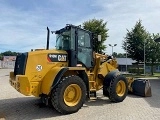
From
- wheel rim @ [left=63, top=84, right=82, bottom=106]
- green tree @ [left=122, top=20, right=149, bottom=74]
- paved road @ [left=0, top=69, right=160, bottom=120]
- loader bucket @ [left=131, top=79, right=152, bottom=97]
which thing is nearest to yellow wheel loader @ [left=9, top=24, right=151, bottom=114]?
wheel rim @ [left=63, top=84, right=82, bottom=106]

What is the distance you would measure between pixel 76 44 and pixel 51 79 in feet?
6.45

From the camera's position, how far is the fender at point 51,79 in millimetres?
8172

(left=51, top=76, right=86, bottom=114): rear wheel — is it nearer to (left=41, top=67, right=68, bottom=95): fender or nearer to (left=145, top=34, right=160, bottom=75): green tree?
(left=41, top=67, right=68, bottom=95): fender

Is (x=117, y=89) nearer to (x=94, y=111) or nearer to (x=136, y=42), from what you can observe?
(x=94, y=111)

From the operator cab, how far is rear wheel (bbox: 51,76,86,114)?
90 cm

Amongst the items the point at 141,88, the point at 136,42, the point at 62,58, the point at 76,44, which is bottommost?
the point at 141,88

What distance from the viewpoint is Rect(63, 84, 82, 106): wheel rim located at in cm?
861

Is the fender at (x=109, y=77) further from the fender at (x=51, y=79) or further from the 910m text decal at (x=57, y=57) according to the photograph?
the fender at (x=51, y=79)

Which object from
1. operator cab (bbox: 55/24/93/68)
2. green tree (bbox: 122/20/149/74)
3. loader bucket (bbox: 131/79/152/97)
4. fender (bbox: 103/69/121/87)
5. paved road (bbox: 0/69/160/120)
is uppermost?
green tree (bbox: 122/20/149/74)

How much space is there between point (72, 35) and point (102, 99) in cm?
357

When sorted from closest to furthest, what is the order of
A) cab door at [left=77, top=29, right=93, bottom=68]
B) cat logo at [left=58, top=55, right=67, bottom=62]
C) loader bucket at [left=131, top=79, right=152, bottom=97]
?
cat logo at [left=58, top=55, right=67, bottom=62], cab door at [left=77, top=29, right=93, bottom=68], loader bucket at [left=131, top=79, right=152, bottom=97]

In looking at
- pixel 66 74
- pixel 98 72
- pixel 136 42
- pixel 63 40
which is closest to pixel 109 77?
pixel 98 72

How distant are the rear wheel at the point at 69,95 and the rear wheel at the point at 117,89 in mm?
1899

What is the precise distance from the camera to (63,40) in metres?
9.89
